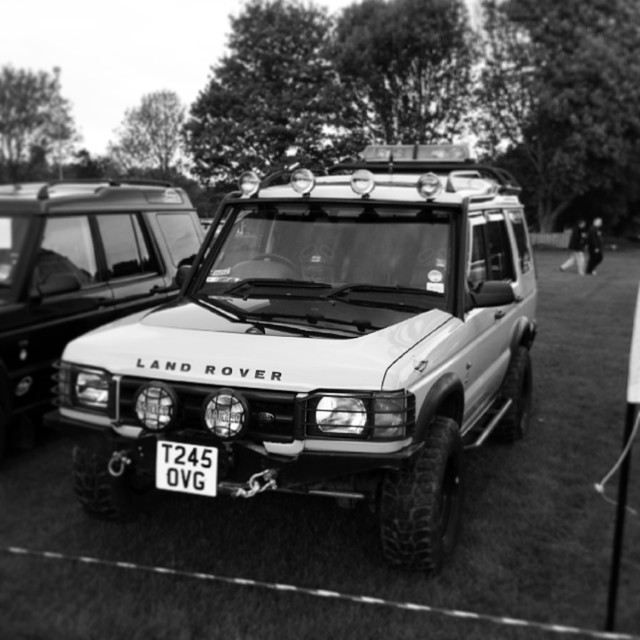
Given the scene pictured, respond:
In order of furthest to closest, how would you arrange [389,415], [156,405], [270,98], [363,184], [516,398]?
[270,98] → [516,398] → [363,184] → [156,405] → [389,415]

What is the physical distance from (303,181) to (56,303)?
85.5 inches

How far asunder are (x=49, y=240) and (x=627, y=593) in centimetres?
460

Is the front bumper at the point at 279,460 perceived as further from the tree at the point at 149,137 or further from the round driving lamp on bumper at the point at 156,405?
the tree at the point at 149,137

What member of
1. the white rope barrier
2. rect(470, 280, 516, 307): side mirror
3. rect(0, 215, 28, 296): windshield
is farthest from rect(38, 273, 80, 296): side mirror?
rect(470, 280, 516, 307): side mirror

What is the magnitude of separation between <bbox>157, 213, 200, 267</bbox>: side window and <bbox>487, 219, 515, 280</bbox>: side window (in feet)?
9.48

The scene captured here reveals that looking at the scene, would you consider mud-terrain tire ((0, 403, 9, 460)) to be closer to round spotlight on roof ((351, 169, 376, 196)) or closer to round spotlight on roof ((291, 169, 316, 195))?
round spotlight on roof ((291, 169, 316, 195))

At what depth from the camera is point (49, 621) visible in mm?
3498

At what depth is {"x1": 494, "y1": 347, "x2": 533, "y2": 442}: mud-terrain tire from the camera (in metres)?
6.19

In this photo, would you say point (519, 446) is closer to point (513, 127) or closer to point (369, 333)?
point (369, 333)

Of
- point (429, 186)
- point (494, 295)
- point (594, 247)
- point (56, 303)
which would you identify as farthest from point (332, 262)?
point (594, 247)

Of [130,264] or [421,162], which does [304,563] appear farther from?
[421,162]

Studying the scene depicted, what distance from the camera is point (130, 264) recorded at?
6797 millimetres

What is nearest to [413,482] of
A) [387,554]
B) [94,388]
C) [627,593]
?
[387,554]

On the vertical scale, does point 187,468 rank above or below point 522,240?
below
